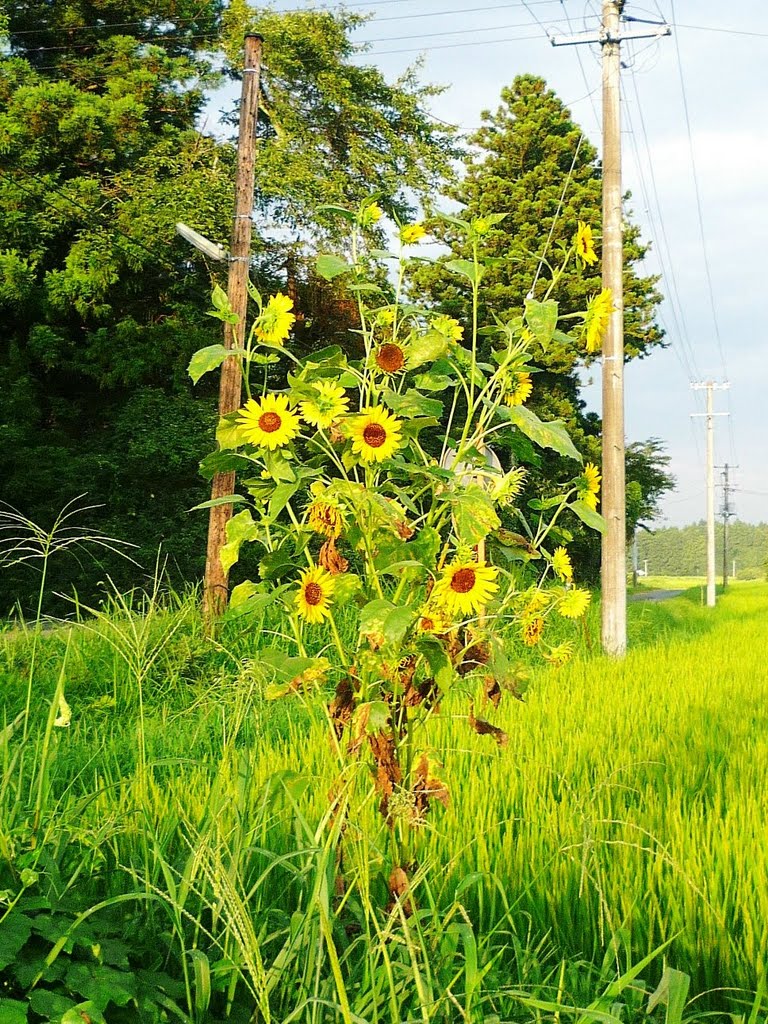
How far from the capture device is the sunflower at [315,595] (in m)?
1.87

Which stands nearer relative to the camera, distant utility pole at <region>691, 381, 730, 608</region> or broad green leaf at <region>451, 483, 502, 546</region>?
broad green leaf at <region>451, 483, 502, 546</region>

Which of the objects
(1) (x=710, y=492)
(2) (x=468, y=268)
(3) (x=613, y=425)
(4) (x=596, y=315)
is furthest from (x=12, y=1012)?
(1) (x=710, y=492)

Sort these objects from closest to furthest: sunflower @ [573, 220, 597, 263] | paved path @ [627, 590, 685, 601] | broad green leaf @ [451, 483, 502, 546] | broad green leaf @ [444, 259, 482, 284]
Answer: broad green leaf @ [451, 483, 502, 546] < broad green leaf @ [444, 259, 482, 284] < sunflower @ [573, 220, 597, 263] < paved path @ [627, 590, 685, 601]

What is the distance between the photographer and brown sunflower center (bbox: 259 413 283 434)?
73.5 inches

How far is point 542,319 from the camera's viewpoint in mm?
1897

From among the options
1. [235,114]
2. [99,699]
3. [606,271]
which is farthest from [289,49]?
[99,699]

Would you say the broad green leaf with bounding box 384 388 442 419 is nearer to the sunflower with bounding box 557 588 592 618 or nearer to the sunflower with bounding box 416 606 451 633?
the sunflower with bounding box 416 606 451 633

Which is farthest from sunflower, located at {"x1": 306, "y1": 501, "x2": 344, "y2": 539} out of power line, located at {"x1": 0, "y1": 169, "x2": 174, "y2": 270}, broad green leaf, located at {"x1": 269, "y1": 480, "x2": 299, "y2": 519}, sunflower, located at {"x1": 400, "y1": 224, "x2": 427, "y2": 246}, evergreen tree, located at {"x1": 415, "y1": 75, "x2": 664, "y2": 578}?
evergreen tree, located at {"x1": 415, "y1": 75, "x2": 664, "y2": 578}

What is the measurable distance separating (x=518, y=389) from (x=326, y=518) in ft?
1.97

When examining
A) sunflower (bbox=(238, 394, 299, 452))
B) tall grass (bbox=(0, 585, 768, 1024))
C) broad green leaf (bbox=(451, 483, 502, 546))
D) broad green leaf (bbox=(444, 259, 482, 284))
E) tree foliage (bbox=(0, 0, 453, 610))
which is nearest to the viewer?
tall grass (bbox=(0, 585, 768, 1024))

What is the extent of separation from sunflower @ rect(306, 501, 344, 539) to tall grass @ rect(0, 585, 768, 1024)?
46 centimetres

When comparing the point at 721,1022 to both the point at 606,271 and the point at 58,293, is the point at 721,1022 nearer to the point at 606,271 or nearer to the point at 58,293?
the point at 606,271

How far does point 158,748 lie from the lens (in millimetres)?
4047

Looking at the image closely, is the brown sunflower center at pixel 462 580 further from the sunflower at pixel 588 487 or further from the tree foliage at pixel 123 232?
the tree foliage at pixel 123 232
